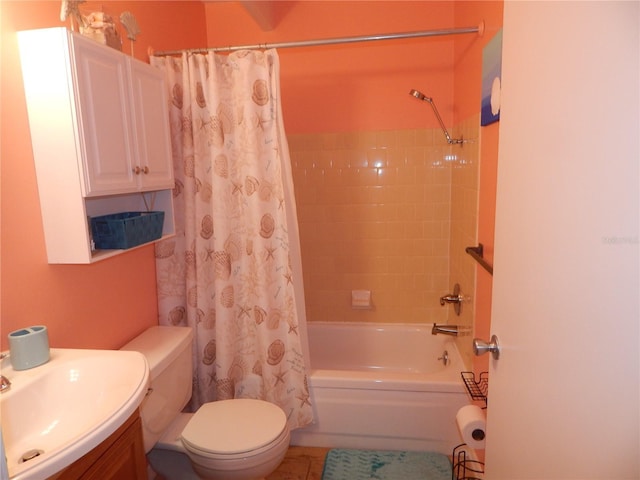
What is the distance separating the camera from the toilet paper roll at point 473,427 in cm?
153

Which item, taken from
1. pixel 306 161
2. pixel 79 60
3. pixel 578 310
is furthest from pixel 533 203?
pixel 306 161

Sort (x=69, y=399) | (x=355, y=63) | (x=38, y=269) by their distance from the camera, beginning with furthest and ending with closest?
(x=355, y=63) → (x=38, y=269) → (x=69, y=399)

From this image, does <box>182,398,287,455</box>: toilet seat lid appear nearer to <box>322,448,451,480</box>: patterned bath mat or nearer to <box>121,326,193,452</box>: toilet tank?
<box>121,326,193,452</box>: toilet tank

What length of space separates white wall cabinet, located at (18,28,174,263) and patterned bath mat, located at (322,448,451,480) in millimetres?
1505

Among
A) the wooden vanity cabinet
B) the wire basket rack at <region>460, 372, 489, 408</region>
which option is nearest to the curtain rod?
the wire basket rack at <region>460, 372, 489, 408</region>

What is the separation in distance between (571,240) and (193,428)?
1.54 metres

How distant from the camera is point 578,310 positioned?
0.64 meters

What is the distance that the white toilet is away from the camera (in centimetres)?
153

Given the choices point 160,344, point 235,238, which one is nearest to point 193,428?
point 160,344

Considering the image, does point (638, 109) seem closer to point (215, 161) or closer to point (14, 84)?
point (14, 84)

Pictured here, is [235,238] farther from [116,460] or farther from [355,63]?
[355,63]

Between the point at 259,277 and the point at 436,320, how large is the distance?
1429 mm

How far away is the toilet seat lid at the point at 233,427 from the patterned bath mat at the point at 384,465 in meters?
0.56

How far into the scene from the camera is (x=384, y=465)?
6.70ft
